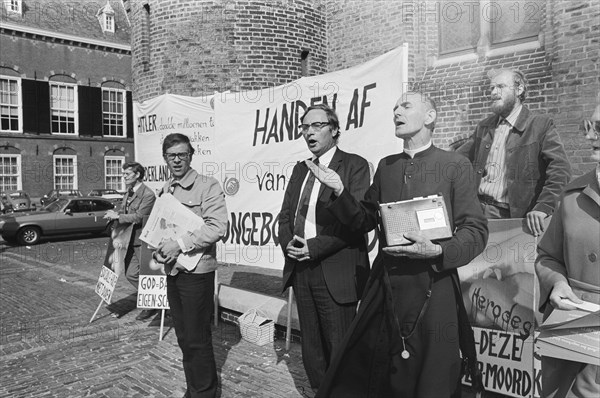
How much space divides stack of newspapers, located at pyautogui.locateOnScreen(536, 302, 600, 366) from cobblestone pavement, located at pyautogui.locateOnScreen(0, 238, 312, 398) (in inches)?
87.7

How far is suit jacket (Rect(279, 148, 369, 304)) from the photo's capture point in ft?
10.4

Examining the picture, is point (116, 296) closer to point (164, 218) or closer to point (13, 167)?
point (164, 218)

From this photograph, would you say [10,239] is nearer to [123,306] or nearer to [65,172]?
[123,306]

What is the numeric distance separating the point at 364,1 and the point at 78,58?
2495cm

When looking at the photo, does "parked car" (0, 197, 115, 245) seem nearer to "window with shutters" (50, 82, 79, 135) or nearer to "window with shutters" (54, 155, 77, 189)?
"window with shutters" (54, 155, 77, 189)

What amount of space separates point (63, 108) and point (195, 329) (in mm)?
29541

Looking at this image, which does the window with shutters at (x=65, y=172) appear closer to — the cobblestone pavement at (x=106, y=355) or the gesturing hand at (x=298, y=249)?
the cobblestone pavement at (x=106, y=355)

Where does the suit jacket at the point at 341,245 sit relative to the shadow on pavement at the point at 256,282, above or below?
above

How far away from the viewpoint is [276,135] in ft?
17.4

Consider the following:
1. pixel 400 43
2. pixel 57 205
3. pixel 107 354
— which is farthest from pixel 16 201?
pixel 107 354

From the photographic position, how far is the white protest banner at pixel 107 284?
604cm

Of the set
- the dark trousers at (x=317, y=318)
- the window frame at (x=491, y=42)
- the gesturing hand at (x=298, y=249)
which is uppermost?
the window frame at (x=491, y=42)

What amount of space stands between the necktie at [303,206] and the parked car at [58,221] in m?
13.6

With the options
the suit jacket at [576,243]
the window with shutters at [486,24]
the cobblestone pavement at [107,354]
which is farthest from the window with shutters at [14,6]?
the suit jacket at [576,243]
